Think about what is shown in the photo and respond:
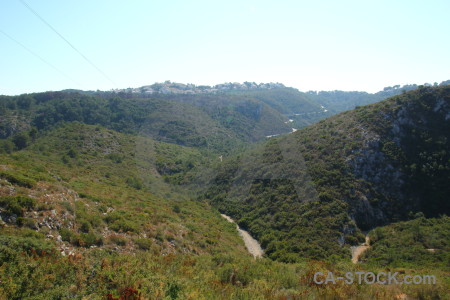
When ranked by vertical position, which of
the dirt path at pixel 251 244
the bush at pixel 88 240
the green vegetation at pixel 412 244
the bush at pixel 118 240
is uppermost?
the bush at pixel 88 240

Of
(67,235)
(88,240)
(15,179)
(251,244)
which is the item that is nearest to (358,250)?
(251,244)

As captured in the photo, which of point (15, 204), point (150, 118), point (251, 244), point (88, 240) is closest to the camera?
point (15, 204)

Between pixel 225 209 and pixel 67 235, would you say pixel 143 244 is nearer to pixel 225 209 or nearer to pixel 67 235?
pixel 67 235

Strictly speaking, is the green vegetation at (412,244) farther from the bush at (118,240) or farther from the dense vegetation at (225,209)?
the bush at (118,240)

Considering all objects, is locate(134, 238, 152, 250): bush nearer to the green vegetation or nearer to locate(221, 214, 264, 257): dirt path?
locate(221, 214, 264, 257): dirt path

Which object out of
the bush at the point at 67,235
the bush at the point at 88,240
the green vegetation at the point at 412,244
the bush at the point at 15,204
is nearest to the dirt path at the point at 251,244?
the green vegetation at the point at 412,244

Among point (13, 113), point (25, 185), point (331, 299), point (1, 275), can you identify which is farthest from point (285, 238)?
point (13, 113)

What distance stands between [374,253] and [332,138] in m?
20.8

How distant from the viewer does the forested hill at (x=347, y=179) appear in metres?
27.3

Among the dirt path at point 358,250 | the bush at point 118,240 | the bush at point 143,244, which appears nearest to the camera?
the bush at point 118,240

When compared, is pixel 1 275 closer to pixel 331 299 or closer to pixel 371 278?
pixel 331 299

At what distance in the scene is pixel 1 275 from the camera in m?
5.94

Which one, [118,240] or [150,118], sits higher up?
[150,118]

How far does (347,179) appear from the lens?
3125cm
